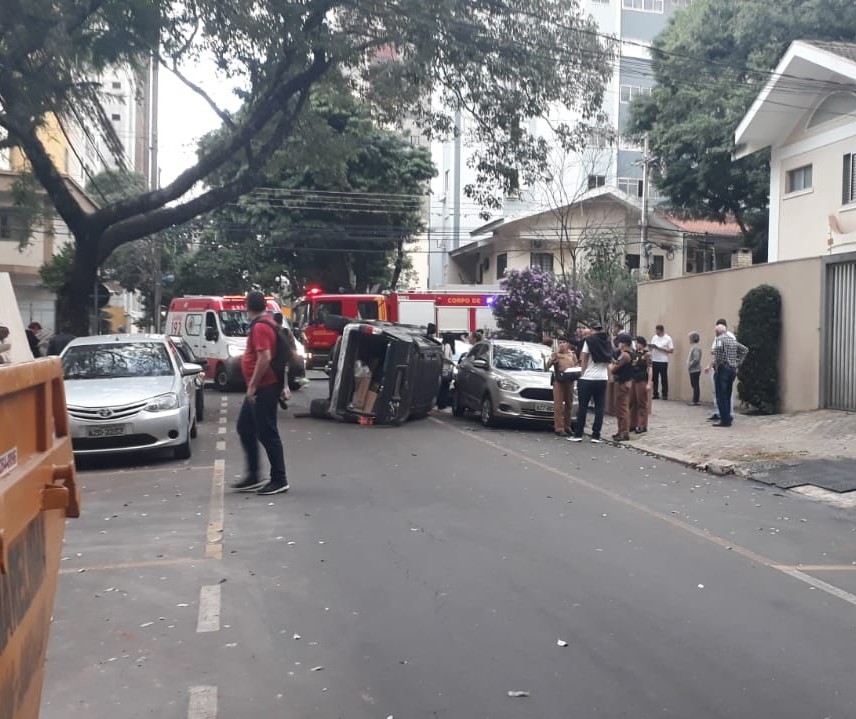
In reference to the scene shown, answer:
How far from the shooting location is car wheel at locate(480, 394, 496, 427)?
1609 centimetres

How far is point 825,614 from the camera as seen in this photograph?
18.2 feet

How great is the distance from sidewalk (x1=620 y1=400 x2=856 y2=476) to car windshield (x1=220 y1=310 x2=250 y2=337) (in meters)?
11.2

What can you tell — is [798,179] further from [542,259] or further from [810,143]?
[542,259]

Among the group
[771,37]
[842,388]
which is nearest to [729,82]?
[771,37]

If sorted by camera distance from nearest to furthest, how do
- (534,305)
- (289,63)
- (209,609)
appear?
(209,609) → (289,63) → (534,305)

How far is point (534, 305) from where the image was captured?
2881 centimetres

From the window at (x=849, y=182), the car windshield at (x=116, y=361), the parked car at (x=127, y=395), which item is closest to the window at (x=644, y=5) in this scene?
the window at (x=849, y=182)

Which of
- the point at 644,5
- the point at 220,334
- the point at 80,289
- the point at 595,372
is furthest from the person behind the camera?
the point at 644,5

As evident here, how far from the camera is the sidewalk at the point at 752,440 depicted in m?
11.8

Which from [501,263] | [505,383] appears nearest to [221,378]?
[505,383]

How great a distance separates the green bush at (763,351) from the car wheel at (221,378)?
1273 centimetres

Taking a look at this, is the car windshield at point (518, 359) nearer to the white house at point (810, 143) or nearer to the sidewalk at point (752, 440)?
the sidewalk at point (752, 440)

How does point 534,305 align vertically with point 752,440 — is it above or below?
above

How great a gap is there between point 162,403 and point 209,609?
19.5 ft
